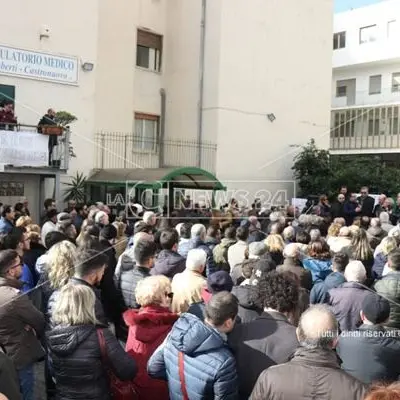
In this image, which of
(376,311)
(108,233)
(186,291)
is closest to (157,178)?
(108,233)

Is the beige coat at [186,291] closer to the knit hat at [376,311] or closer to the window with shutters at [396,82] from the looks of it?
the knit hat at [376,311]

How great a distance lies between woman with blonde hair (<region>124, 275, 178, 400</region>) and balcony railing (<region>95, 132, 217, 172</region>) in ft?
48.0

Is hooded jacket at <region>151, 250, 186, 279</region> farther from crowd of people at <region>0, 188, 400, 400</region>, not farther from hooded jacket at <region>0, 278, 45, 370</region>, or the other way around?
hooded jacket at <region>0, 278, 45, 370</region>

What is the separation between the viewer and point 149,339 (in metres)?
4.13

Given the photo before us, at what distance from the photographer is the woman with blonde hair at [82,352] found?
12.1ft

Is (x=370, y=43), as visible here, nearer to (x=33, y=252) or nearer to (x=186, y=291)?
(x=33, y=252)

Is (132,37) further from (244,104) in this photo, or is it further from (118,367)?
(118,367)

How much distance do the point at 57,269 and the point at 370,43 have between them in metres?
35.4

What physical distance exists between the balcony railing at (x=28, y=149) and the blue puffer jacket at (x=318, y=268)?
918 centimetres

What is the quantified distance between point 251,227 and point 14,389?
7.12 metres

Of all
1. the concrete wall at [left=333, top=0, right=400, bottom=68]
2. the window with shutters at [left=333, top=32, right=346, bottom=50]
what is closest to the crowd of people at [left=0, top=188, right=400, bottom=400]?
the concrete wall at [left=333, top=0, right=400, bottom=68]

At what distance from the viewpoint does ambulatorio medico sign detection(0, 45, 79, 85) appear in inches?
628

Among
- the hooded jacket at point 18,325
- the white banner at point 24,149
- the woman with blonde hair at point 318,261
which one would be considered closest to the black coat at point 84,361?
the hooded jacket at point 18,325

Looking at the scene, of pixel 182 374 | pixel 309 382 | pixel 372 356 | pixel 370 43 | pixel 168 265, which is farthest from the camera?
pixel 370 43
